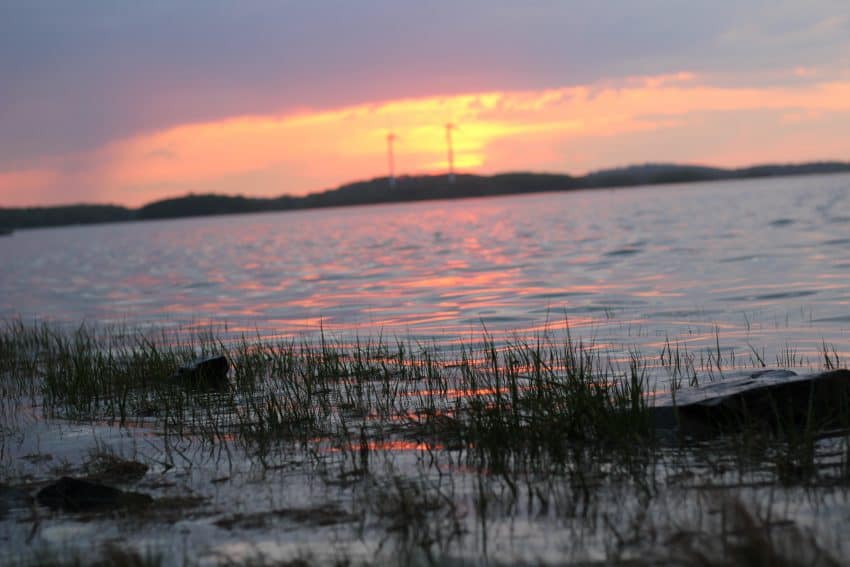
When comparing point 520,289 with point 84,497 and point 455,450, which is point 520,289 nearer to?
point 455,450

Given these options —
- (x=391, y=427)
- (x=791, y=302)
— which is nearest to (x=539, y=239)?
(x=791, y=302)

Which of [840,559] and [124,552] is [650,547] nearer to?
[840,559]

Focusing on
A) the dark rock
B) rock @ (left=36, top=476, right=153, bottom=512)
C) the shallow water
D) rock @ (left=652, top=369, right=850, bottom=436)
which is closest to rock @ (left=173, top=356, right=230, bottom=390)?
the shallow water

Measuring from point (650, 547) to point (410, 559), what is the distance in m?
1.42

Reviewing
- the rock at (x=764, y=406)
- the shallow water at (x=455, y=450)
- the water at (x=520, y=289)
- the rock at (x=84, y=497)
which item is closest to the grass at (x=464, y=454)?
the shallow water at (x=455, y=450)

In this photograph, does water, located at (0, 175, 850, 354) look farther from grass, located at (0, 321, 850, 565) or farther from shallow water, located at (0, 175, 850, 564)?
grass, located at (0, 321, 850, 565)

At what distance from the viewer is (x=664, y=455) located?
7.07m

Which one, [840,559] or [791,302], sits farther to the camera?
[791,302]

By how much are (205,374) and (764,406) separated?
712cm

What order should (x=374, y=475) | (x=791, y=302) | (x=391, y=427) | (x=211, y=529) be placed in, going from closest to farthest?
(x=211, y=529), (x=374, y=475), (x=391, y=427), (x=791, y=302)

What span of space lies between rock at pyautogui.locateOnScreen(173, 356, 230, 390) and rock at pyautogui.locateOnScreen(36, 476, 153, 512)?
4.58 m

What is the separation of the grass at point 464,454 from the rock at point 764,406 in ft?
0.64

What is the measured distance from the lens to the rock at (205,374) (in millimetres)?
11539

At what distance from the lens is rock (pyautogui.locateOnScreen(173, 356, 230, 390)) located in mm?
11539
